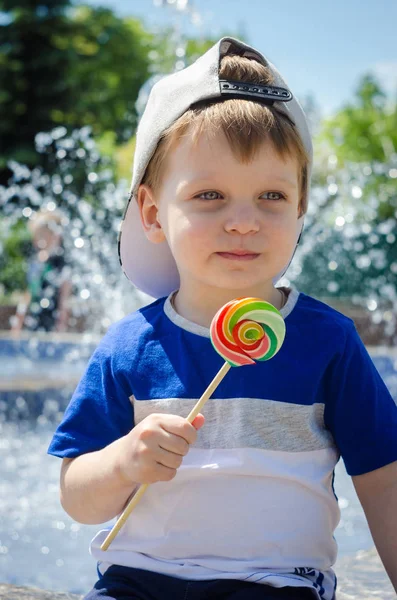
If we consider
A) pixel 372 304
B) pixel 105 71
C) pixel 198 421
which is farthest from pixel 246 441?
pixel 105 71

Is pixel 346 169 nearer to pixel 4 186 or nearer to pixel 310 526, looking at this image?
pixel 4 186

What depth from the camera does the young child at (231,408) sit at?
1.62 m

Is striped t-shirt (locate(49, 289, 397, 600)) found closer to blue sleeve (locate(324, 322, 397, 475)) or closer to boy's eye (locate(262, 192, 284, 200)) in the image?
blue sleeve (locate(324, 322, 397, 475))

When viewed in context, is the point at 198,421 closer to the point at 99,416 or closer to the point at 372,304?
the point at 99,416

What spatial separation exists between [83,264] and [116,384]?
28.0 ft

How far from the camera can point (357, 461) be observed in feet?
5.56

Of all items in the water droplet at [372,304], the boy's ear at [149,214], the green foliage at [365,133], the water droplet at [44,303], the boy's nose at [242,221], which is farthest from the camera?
the green foliage at [365,133]

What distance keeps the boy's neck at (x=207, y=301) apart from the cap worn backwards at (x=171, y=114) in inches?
3.9

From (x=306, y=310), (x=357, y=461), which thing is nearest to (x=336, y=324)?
(x=306, y=310)

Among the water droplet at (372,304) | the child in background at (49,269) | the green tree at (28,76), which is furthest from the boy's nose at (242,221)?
the green tree at (28,76)

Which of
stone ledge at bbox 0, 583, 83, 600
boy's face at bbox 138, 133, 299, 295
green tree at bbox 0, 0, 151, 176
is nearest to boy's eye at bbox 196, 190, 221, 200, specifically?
boy's face at bbox 138, 133, 299, 295

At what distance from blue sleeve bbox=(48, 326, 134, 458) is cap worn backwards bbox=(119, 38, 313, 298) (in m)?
0.35

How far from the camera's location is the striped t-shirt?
1616mm

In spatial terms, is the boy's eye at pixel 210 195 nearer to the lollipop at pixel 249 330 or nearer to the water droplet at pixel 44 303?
the lollipop at pixel 249 330
